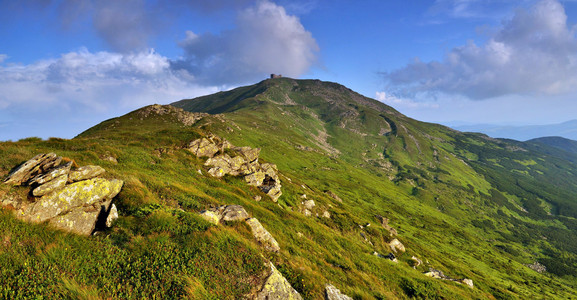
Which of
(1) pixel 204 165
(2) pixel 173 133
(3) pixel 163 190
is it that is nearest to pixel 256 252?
(3) pixel 163 190

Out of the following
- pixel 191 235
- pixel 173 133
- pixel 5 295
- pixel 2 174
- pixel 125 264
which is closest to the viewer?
pixel 5 295

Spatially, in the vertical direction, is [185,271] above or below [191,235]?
below

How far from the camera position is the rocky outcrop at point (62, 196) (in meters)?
13.3

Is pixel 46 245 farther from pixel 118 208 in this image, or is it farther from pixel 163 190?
pixel 163 190

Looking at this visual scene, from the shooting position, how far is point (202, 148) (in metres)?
47.2

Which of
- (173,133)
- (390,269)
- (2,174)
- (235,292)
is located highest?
(173,133)

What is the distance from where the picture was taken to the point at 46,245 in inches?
447

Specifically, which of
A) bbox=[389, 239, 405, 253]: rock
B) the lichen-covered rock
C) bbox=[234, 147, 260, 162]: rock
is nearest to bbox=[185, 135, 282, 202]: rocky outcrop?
bbox=[234, 147, 260, 162]: rock

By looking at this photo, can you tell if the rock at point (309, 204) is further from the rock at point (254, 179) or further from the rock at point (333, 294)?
the rock at point (333, 294)

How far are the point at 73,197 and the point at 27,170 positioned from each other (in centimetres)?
462

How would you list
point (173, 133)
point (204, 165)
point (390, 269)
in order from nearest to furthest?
point (390, 269) → point (204, 165) → point (173, 133)

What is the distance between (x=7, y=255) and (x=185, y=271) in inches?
286

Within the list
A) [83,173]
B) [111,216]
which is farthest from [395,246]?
[83,173]

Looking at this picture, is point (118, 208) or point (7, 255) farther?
point (118, 208)
